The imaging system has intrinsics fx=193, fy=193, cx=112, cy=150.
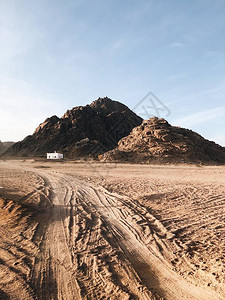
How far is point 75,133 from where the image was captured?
7938cm

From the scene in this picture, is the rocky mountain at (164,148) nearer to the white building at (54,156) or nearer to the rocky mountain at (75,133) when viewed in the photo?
the white building at (54,156)

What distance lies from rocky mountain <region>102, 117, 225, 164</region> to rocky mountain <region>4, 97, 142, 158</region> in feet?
80.2

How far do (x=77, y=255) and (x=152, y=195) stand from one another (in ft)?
19.5

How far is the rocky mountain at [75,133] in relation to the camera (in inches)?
2849

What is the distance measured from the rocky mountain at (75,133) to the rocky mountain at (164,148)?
24.4m

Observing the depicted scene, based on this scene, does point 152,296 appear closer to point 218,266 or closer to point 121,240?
point 218,266

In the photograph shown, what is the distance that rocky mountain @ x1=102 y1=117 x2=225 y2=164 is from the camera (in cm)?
3450

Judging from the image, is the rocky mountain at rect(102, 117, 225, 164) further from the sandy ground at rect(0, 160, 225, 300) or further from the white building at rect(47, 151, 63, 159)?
the sandy ground at rect(0, 160, 225, 300)

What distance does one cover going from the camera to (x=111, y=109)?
112 metres

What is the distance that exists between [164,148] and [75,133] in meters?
50.1

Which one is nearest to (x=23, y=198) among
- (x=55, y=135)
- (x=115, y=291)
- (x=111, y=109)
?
(x=115, y=291)

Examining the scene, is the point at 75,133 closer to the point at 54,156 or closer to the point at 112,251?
the point at 54,156

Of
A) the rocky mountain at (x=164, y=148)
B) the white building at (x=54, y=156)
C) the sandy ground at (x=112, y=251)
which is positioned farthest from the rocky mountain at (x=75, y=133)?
the sandy ground at (x=112, y=251)

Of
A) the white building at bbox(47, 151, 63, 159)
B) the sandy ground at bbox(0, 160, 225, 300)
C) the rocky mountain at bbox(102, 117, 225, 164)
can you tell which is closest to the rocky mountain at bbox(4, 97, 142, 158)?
the white building at bbox(47, 151, 63, 159)
